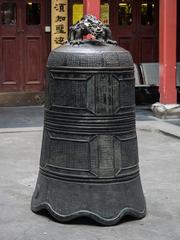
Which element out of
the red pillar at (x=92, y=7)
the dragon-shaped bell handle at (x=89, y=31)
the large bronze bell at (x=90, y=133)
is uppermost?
the red pillar at (x=92, y=7)

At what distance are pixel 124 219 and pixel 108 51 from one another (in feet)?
5.68

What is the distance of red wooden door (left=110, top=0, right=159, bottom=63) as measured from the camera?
16.1 meters

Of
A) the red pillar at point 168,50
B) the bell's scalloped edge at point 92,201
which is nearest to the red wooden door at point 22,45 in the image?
the red pillar at point 168,50

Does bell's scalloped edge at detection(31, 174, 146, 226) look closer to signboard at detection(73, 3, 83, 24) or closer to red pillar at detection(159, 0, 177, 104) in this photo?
red pillar at detection(159, 0, 177, 104)

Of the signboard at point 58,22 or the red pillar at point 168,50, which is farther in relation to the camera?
the signboard at point 58,22

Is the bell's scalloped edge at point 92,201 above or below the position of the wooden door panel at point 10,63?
below

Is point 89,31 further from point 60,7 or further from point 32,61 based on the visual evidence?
point 32,61

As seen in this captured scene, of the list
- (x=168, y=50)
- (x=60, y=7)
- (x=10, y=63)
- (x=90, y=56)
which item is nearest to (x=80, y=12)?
(x=60, y=7)

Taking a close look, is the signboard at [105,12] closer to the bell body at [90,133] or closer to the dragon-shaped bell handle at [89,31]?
the dragon-shaped bell handle at [89,31]

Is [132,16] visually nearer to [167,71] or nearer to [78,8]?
[78,8]

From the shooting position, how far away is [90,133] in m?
6.26

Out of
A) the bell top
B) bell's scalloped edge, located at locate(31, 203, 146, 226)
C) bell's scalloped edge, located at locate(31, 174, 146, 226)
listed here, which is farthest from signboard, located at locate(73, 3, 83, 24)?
bell's scalloped edge, located at locate(31, 203, 146, 226)

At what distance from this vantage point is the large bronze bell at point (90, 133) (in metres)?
6.23

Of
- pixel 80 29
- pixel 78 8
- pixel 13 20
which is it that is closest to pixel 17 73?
pixel 13 20
